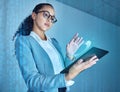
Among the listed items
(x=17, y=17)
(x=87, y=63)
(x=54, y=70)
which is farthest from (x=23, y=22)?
(x=87, y=63)

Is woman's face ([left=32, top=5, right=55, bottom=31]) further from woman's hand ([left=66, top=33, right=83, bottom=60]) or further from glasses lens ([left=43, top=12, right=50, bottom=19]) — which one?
woman's hand ([left=66, top=33, right=83, bottom=60])

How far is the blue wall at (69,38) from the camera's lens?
5.23ft

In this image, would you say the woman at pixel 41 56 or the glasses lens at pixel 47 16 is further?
the glasses lens at pixel 47 16

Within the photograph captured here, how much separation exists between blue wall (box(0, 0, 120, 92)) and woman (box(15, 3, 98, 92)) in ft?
0.13

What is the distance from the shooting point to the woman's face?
1726mm

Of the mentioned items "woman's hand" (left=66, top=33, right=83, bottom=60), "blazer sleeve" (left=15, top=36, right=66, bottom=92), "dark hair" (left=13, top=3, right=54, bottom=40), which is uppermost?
"dark hair" (left=13, top=3, right=54, bottom=40)

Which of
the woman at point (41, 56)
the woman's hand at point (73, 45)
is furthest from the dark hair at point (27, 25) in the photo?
the woman's hand at point (73, 45)

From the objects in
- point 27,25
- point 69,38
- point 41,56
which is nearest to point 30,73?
point 41,56

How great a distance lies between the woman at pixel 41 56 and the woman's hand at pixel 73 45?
0.07 meters

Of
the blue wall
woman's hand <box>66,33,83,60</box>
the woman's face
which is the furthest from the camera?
woman's hand <box>66,33,83,60</box>

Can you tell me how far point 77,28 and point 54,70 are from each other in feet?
Answer: 1.23

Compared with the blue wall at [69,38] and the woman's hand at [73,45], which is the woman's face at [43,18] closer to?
the blue wall at [69,38]

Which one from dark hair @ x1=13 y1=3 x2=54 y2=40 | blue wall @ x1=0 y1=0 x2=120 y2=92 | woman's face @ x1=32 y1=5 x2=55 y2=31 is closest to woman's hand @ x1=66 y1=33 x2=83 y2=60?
blue wall @ x1=0 y1=0 x2=120 y2=92

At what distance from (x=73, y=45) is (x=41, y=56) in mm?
285
